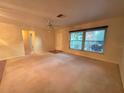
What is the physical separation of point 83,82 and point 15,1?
2.93 m

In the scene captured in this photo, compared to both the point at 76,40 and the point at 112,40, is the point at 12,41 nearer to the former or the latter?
the point at 76,40

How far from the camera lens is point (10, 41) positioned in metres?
4.50

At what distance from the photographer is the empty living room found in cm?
198

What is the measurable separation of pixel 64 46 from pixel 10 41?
3.94m

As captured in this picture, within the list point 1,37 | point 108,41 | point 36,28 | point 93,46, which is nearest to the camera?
point 108,41

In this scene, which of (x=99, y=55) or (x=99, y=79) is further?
(x=99, y=55)

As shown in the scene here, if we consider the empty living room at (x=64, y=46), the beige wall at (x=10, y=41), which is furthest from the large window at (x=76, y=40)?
the beige wall at (x=10, y=41)

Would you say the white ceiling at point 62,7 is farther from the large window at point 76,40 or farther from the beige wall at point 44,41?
the beige wall at point 44,41

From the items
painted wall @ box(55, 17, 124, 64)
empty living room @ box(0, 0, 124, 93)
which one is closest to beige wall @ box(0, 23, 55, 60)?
empty living room @ box(0, 0, 124, 93)

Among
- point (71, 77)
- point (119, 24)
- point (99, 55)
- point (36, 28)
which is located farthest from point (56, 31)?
point (71, 77)

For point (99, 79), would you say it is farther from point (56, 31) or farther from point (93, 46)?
point (56, 31)

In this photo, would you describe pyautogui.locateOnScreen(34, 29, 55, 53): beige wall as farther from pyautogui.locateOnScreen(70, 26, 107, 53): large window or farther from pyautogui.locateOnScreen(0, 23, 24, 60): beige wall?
pyautogui.locateOnScreen(70, 26, 107, 53): large window

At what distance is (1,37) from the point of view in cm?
411

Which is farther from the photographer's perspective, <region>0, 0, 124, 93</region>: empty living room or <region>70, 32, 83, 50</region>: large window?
<region>70, 32, 83, 50</region>: large window
